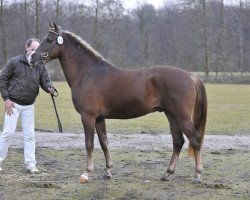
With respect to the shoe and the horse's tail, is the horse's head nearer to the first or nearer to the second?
the shoe

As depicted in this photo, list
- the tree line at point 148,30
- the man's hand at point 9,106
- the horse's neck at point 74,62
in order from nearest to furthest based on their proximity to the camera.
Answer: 1. the horse's neck at point 74,62
2. the man's hand at point 9,106
3. the tree line at point 148,30

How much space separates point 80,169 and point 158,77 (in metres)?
2.43

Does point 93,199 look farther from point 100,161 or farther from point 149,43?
point 149,43

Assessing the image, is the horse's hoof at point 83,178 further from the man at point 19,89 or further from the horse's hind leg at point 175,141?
the horse's hind leg at point 175,141

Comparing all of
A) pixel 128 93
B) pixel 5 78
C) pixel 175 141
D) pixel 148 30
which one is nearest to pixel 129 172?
pixel 175 141

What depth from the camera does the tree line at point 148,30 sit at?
53.8 meters

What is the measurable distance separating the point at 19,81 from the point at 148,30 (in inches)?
2418

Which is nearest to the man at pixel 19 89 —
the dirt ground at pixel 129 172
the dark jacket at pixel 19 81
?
the dark jacket at pixel 19 81

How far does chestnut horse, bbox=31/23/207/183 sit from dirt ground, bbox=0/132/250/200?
409mm

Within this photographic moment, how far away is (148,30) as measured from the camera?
68500 mm

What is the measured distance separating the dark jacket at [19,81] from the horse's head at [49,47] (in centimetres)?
39

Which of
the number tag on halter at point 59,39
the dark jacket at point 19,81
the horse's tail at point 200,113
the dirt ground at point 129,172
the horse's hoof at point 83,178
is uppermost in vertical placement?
the number tag on halter at point 59,39

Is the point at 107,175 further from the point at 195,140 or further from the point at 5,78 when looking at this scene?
the point at 5,78

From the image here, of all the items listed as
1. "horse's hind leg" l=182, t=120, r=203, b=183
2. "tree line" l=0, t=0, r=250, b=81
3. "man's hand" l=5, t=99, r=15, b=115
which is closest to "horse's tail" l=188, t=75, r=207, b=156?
"horse's hind leg" l=182, t=120, r=203, b=183
